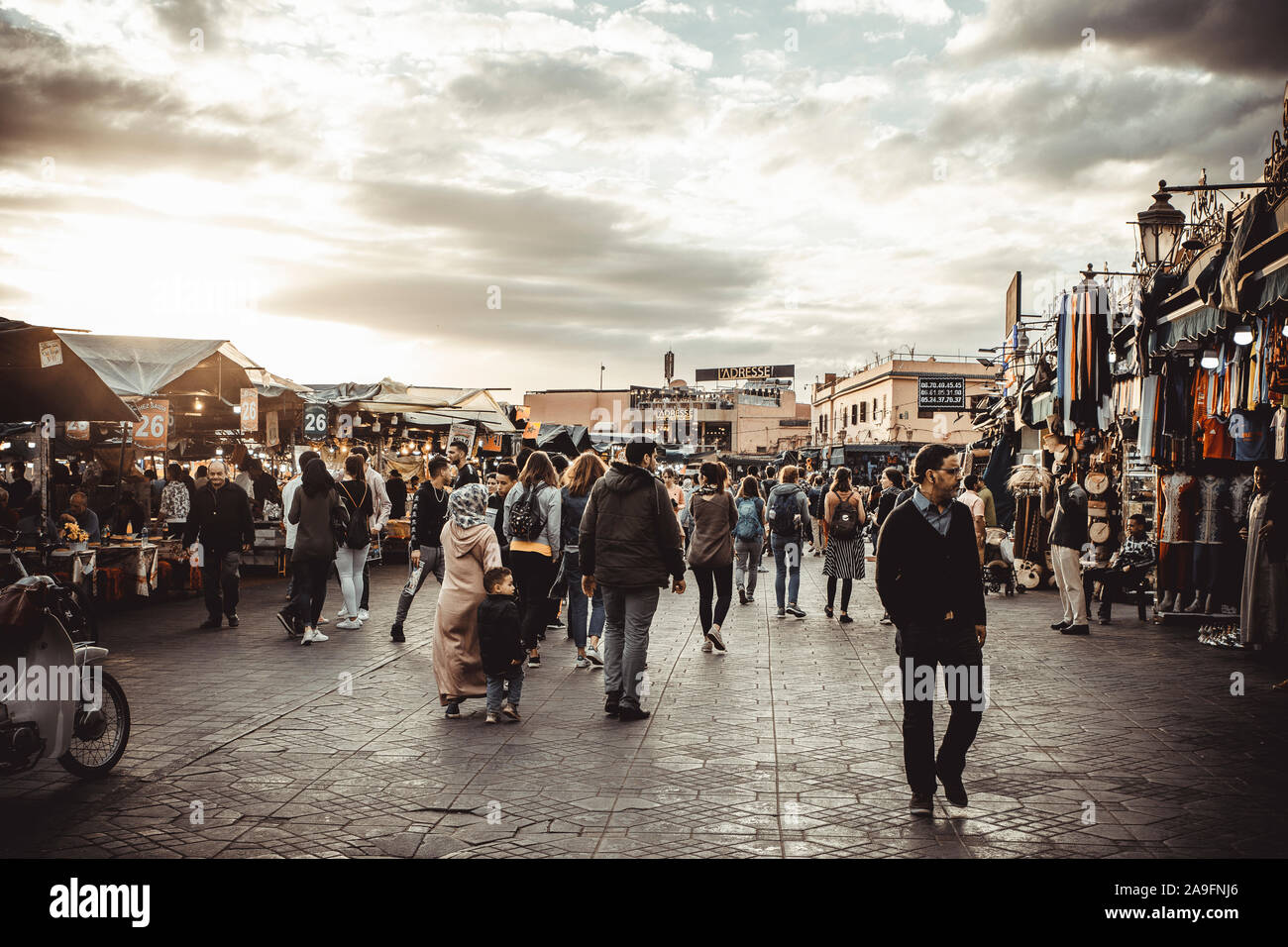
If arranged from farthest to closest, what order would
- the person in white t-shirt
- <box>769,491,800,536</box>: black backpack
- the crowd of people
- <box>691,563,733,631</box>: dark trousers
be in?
the person in white t-shirt < <box>769,491,800,536</box>: black backpack < <box>691,563,733,631</box>: dark trousers < the crowd of people

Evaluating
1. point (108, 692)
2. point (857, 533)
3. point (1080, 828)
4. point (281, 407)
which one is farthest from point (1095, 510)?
point (281, 407)

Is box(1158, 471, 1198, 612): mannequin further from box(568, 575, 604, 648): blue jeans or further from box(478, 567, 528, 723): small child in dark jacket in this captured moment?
box(478, 567, 528, 723): small child in dark jacket

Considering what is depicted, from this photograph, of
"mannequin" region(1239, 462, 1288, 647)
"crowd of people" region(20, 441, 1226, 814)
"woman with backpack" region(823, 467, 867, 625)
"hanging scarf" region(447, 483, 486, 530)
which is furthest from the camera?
"woman with backpack" region(823, 467, 867, 625)

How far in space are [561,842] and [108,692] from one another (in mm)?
2912

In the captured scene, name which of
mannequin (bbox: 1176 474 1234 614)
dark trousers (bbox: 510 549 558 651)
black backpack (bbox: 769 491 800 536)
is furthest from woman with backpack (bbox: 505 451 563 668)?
mannequin (bbox: 1176 474 1234 614)

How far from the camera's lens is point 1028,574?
16.2m

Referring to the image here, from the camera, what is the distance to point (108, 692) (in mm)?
5793

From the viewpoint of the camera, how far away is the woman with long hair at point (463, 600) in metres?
7.12

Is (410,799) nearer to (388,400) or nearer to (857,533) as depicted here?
(857,533)

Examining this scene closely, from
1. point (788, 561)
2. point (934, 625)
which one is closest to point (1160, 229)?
point (788, 561)

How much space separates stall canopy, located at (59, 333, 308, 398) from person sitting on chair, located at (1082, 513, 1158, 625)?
37.9 feet

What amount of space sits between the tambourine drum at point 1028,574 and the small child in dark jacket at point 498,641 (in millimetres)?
11184

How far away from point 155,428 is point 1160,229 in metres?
13.5

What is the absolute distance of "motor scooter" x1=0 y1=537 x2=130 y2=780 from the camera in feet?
17.6
